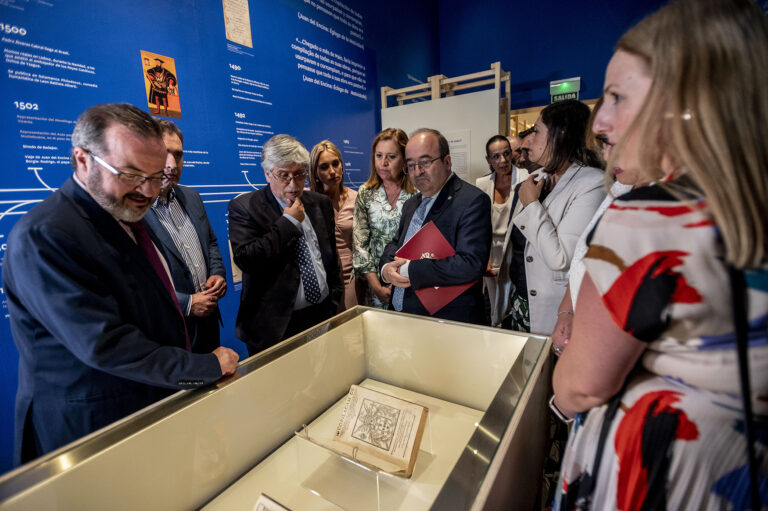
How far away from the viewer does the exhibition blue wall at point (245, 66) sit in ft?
5.55

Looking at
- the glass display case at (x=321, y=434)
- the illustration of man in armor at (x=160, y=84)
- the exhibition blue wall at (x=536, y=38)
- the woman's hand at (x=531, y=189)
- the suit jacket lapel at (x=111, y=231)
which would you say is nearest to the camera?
the glass display case at (x=321, y=434)

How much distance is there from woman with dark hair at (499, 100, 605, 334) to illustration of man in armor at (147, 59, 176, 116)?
2.18m

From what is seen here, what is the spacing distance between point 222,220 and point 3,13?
→ 4.69ft

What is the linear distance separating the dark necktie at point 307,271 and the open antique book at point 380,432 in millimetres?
950

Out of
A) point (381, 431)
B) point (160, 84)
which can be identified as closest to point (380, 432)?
point (381, 431)

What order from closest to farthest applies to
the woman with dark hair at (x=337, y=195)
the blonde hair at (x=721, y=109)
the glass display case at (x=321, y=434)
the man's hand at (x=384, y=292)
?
the blonde hair at (x=721, y=109), the glass display case at (x=321, y=434), the man's hand at (x=384, y=292), the woman with dark hair at (x=337, y=195)

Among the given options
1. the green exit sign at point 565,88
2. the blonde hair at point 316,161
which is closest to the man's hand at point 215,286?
the blonde hair at point 316,161

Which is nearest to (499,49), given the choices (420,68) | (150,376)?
(420,68)

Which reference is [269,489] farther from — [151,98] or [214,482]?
[151,98]

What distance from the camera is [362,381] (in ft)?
4.50

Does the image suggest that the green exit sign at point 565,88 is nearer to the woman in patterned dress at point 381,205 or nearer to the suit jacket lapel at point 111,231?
the woman in patterned dress at point 381,205

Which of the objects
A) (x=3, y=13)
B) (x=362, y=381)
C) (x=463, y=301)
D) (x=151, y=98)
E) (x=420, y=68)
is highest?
(x=420, y=68)

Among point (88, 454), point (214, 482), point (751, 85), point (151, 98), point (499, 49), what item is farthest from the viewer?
point (499, 49)

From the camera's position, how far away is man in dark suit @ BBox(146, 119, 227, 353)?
5.55 feet
